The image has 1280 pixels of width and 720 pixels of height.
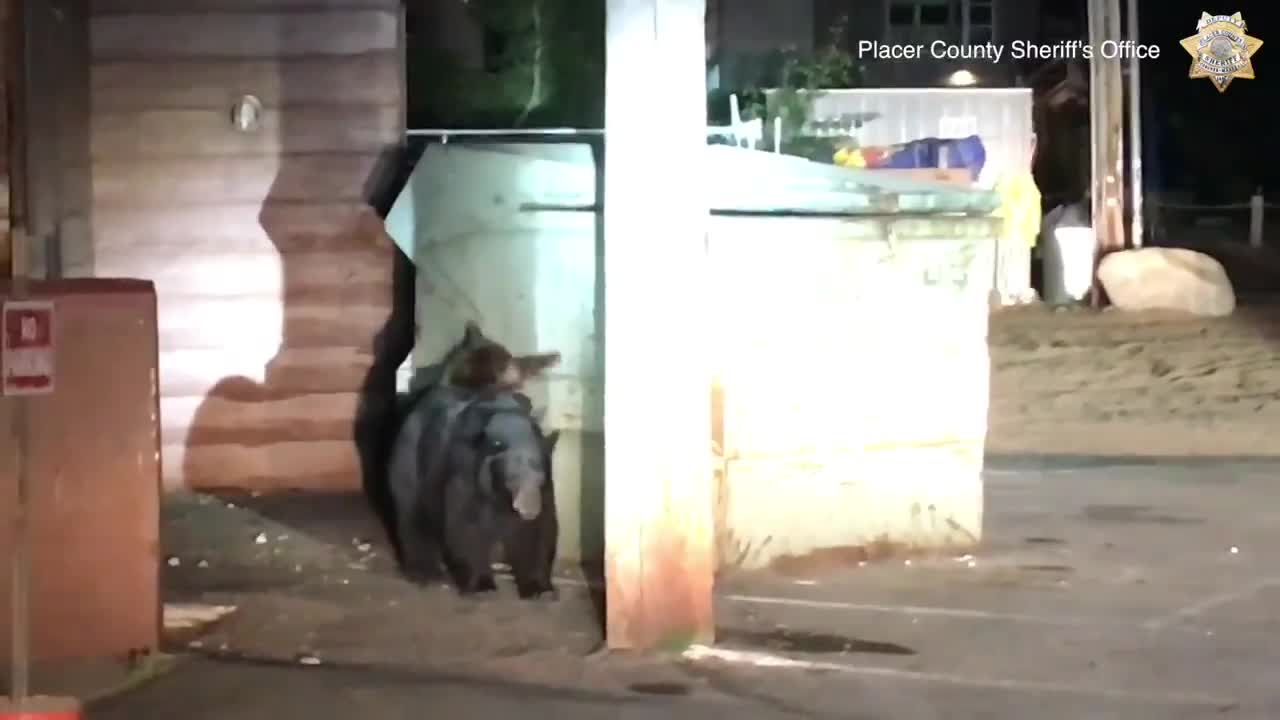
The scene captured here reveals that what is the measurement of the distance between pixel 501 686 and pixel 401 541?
5.81 ft

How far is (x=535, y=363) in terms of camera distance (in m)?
6.71

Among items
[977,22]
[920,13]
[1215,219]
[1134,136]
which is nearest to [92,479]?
[1134,136]

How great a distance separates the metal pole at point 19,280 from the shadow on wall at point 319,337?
1.21m

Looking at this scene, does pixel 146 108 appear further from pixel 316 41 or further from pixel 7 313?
pixel 7 313

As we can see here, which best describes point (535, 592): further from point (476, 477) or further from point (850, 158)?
point (850, 158)

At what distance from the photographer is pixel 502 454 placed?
602 centimetres

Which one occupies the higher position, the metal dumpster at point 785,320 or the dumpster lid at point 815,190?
the dumpster lid at point 815,190

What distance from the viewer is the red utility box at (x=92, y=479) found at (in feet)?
16.8

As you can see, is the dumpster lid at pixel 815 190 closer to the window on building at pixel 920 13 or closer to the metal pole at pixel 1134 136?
the metal pole at pixel 1134 136

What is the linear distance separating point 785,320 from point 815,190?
55 centimetres

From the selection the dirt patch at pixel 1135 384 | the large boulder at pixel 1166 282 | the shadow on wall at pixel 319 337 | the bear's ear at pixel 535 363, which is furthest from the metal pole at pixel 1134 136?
the bear's ear at pixel 535 363

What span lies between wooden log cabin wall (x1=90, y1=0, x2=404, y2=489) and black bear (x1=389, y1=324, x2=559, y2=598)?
68.0 inches

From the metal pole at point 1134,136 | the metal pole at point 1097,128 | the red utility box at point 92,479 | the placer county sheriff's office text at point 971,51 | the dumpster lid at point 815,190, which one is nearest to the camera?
the red utility box at point 92,479

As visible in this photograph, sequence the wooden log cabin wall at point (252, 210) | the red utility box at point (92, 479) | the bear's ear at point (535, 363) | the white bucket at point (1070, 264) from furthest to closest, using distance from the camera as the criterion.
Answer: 1. the white bucket at point (1070, 264)
2. the wooden log cabin wall at point (252, 210)
3. the bear's ear at point (535, 363)
4. the red utility box at point (92, 479)
